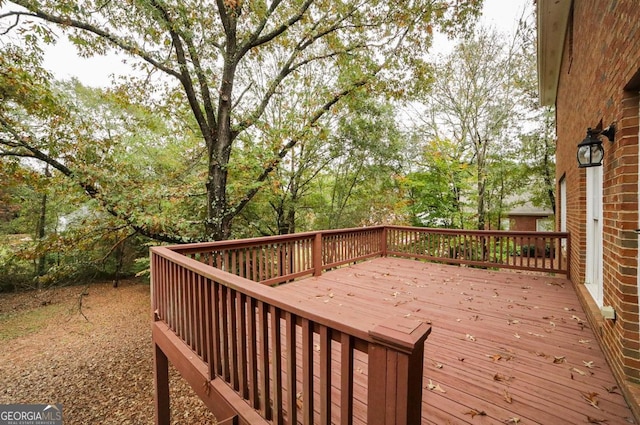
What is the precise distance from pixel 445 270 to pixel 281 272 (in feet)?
11.8

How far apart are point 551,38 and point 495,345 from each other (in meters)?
5.76

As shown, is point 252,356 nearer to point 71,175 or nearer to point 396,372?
point 396,372

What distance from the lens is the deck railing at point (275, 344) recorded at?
96cm

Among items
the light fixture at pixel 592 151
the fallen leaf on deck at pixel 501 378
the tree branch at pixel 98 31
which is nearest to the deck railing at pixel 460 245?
the light fixture at pixel 592 151

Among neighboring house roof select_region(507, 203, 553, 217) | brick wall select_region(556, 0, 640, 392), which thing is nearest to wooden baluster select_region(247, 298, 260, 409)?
brick wall select_region(556, 0, 640, 392)

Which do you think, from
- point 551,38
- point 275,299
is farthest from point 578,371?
point 551,38

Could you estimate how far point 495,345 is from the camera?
2676mm

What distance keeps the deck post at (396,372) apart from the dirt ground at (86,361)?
567 cm

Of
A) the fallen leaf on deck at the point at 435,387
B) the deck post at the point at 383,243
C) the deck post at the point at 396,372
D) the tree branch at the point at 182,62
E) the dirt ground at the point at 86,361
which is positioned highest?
the tree branch at the point at 182,62

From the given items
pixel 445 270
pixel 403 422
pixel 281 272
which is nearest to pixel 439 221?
pixel 445 270

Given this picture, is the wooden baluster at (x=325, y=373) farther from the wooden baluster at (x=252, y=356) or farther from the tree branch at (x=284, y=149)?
the tree branch at (x=284, y=149)

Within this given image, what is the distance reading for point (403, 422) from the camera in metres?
0.93

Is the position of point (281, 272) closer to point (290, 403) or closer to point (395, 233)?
point (290, 403)

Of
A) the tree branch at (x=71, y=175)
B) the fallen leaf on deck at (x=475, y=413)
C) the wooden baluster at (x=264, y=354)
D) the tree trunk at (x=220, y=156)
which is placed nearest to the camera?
the wooden baluster at (x=264, y=354)
